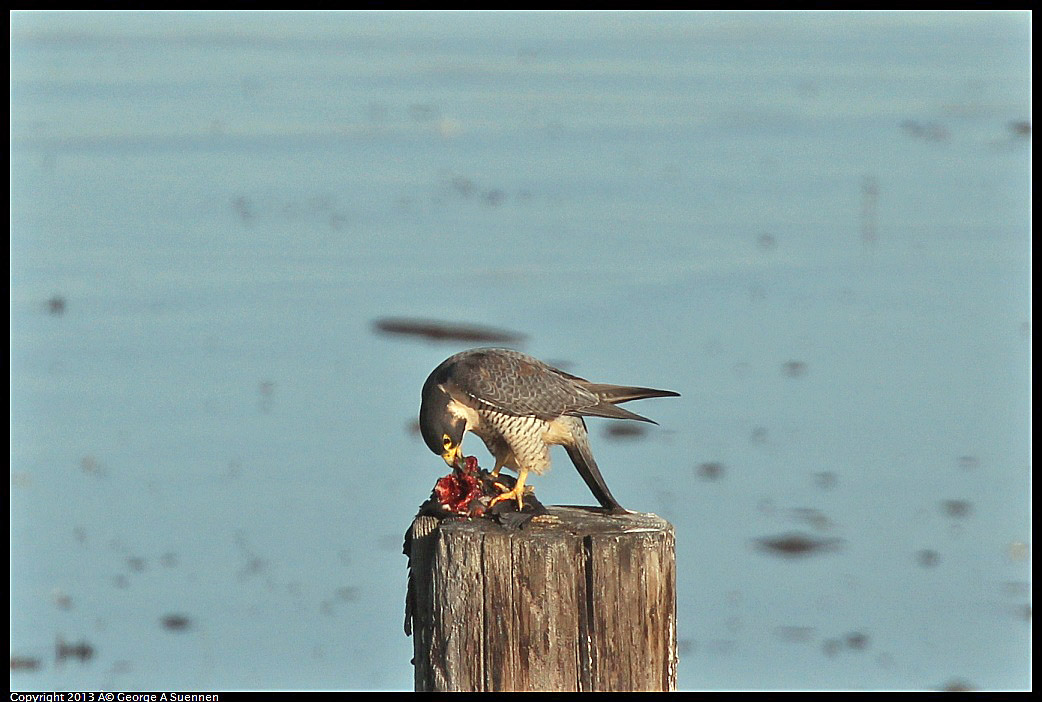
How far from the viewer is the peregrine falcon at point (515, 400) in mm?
4352

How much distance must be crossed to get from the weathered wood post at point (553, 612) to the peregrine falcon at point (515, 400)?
82 centimetres

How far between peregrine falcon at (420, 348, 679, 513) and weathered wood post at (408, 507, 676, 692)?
82 cm

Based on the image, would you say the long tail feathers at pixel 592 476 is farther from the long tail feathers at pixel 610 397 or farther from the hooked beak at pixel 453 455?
the hooked beak at pixel 453 455

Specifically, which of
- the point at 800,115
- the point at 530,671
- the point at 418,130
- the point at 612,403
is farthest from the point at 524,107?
the point at 530,671

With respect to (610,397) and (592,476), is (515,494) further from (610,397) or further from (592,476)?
(610,397)

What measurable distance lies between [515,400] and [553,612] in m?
1.14

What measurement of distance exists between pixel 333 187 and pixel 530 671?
941 cm

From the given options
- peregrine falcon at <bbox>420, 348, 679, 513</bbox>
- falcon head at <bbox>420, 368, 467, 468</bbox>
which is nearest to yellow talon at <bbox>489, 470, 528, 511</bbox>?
peregrine falcon at <bbox>420, 348, 679, 513</bbox>

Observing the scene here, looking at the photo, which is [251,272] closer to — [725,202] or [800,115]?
[725,202]

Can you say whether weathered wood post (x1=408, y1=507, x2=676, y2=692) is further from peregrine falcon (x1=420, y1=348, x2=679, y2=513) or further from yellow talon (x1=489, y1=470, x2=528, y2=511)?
peregrine falcon (x1=420, y1=348, x2=679, y2=513)

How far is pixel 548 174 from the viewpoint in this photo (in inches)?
509

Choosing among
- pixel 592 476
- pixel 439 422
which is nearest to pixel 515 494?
pixel 592 476

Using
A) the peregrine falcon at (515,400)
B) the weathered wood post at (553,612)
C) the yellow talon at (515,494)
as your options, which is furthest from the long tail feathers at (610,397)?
the weathered wood post at (553,612)

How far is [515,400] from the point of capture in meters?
4.43
